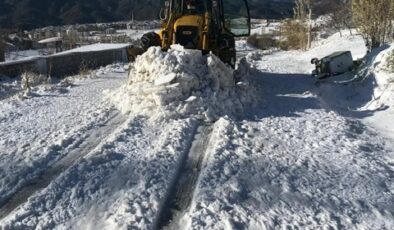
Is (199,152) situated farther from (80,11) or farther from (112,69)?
(80,11)

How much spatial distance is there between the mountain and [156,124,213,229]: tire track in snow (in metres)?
64.9

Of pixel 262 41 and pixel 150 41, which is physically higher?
pixel 150 41

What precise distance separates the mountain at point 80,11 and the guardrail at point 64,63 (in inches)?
1958

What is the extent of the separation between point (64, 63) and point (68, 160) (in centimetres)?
1249

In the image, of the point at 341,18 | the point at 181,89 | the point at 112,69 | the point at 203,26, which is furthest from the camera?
the point at 341,18

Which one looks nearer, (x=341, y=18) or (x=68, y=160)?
(x=68, y=160)

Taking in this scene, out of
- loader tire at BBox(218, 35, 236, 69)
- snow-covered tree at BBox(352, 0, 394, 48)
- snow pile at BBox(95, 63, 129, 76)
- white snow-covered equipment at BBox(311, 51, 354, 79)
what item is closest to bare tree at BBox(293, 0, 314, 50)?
snow-covered tree at BBox(352, 0, 394, 48)

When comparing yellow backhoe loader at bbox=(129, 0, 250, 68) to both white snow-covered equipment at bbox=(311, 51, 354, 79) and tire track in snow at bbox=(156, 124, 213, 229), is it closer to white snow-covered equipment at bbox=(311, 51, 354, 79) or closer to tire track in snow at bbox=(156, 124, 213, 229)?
white snow-covered equipment at bbox=(311, 51, 354, 79)

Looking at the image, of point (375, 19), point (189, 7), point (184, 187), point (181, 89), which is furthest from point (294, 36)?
point (184, 187)

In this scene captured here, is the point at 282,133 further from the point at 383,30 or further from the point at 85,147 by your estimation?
the point at 383,30

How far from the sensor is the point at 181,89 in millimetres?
9500

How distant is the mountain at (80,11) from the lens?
73.4 metres

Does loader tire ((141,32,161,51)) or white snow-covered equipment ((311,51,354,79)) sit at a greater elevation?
loader tire ((141,32,161,51))

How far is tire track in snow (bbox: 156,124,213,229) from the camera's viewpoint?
5.05 metres
